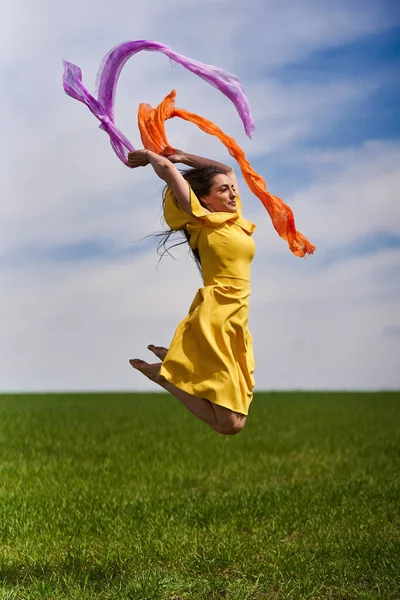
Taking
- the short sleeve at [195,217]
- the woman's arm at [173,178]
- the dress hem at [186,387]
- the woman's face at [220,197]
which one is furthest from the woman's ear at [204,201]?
the dress hem at [186,387]

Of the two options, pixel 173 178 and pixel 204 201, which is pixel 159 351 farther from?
pixel 173 178

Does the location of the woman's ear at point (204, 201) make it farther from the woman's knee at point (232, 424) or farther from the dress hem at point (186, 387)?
the woman's knee at point (232, 424)

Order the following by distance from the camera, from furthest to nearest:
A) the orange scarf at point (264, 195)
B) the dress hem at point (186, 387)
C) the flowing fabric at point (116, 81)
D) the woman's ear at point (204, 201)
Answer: the orange scarf at point (264, 195), the flowing fabric at point (116, 81), the woman's ear at point (204, 201), the dress hem at point (186, 387)

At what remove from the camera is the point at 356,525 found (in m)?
8.26

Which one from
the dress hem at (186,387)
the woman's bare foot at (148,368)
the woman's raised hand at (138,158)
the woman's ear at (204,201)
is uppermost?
the woman's raised hand at (138,158)

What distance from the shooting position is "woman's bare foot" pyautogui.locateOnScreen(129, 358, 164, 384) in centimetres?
535

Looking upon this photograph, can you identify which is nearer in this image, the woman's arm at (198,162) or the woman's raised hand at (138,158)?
the woman's raised hand at (138,158)

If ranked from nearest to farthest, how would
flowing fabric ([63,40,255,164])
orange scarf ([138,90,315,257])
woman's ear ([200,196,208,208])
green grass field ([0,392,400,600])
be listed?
woman's ear ([200,196,208,208])
flowing fabric ([63,40,255,164])
orange scarf ([138,90,315,257])
green grass field ([0,392,400,600])

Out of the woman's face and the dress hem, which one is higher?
the woman's face

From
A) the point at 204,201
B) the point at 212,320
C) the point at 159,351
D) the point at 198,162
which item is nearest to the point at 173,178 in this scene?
the point at 204,201

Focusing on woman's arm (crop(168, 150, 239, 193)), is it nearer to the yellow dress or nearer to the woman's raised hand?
the woman's raised hand

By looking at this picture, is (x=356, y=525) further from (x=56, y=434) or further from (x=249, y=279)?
(x=56, y=434)

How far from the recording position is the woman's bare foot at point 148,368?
17.6 ft

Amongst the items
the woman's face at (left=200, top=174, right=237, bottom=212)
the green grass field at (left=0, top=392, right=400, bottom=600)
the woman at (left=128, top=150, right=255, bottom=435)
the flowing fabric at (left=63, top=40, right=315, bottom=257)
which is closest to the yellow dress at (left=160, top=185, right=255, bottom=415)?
the woman at (left=128, top=150, right=255, bottom=435)
